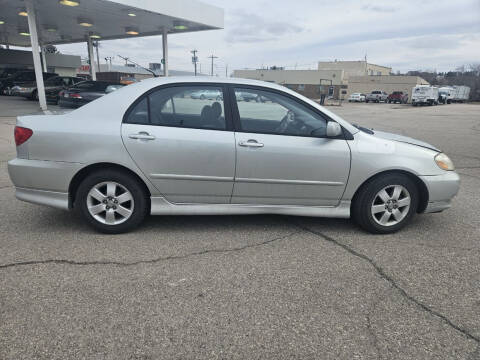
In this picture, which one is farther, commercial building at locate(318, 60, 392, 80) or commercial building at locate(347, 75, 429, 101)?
commercial building at locate(318, 60, 392, 80)

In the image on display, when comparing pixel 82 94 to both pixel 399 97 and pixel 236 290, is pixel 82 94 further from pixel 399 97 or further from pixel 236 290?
pixel 399 97

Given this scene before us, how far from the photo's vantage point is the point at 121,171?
11.8 ft

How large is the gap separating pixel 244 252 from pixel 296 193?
84cm

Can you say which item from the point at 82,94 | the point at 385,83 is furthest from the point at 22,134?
the point at 385,83

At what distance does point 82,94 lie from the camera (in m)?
13.0

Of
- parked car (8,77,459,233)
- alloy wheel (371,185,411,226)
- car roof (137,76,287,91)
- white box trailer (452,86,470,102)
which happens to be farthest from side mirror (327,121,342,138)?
white box trailer (452,86,470,102)

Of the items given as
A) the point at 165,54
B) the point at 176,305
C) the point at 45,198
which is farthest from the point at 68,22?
the point at 176,305

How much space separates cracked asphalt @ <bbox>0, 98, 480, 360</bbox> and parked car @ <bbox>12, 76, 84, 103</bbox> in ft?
61.2

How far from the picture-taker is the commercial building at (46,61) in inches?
1420

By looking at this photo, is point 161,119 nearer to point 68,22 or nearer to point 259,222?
point 259,222

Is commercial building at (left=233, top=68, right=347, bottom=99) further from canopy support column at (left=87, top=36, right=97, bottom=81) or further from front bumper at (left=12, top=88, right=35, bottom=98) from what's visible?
front bumper at (left=12, top=88, right=35, bottom=98)

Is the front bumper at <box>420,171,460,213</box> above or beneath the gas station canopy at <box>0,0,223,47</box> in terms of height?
beneath

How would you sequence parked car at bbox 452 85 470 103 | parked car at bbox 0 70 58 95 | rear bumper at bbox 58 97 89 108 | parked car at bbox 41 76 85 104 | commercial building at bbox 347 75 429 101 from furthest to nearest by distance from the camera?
commercial building at bbox 347 75 429 101
parked car at bbox 452 85 470 103
parked car at bbox 0 70 58 95
parked car at bbox 41 76 85 104
rear bumper at bbox 58 97 89 108

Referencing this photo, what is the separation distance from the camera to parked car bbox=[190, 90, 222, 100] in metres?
3.72
